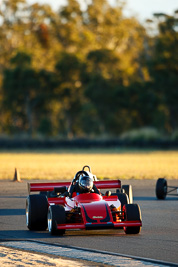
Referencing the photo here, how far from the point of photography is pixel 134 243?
10570 millimetres

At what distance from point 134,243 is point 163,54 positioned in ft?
208

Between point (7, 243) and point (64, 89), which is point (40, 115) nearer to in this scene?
point (64, 89)

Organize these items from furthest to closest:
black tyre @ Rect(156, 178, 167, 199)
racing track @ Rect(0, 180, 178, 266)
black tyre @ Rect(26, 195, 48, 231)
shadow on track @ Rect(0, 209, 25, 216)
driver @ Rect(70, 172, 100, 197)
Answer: black tyre @ Rect(156, 178, 167, 199) < shadow on track @ Rect(0, 209, 25, 216) < driver @ Rect(70, 172, 100, 197) < black tyre @ Rect(26, 195, 48, 231) < racing track @ Rect(0, 180, 178, 266)

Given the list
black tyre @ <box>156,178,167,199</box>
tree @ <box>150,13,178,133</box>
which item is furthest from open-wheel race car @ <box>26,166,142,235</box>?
tree @ <box>150,13,178,133</box>

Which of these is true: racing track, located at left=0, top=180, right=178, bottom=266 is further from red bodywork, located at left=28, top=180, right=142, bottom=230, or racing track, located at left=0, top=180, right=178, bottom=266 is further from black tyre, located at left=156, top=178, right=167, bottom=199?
black tyre, located at left=156, top=178, right=167, bottom=199

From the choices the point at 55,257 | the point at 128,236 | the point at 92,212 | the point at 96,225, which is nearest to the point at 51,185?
the point at 92,212

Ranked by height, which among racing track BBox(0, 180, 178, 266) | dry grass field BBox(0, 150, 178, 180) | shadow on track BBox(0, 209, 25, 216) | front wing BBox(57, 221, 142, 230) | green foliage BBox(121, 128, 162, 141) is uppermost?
green foliage BBox(121, 128, 162, 141)

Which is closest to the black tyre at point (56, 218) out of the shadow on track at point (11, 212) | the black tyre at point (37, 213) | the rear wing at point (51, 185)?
the black tyre at point (37, 213)

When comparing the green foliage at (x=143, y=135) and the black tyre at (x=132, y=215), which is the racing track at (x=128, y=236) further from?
the green foliage at (x=143, y=135)

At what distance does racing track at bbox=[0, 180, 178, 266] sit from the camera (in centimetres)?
990

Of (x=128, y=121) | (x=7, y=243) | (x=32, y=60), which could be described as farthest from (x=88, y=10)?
(x=7, y=243)

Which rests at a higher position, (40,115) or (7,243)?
(40,115)

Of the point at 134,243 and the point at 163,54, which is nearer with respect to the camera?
the point at 134,243

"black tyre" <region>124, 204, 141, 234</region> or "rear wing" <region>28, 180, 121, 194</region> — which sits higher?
"rear wing" <region>28, 180, 121, 194</region>
